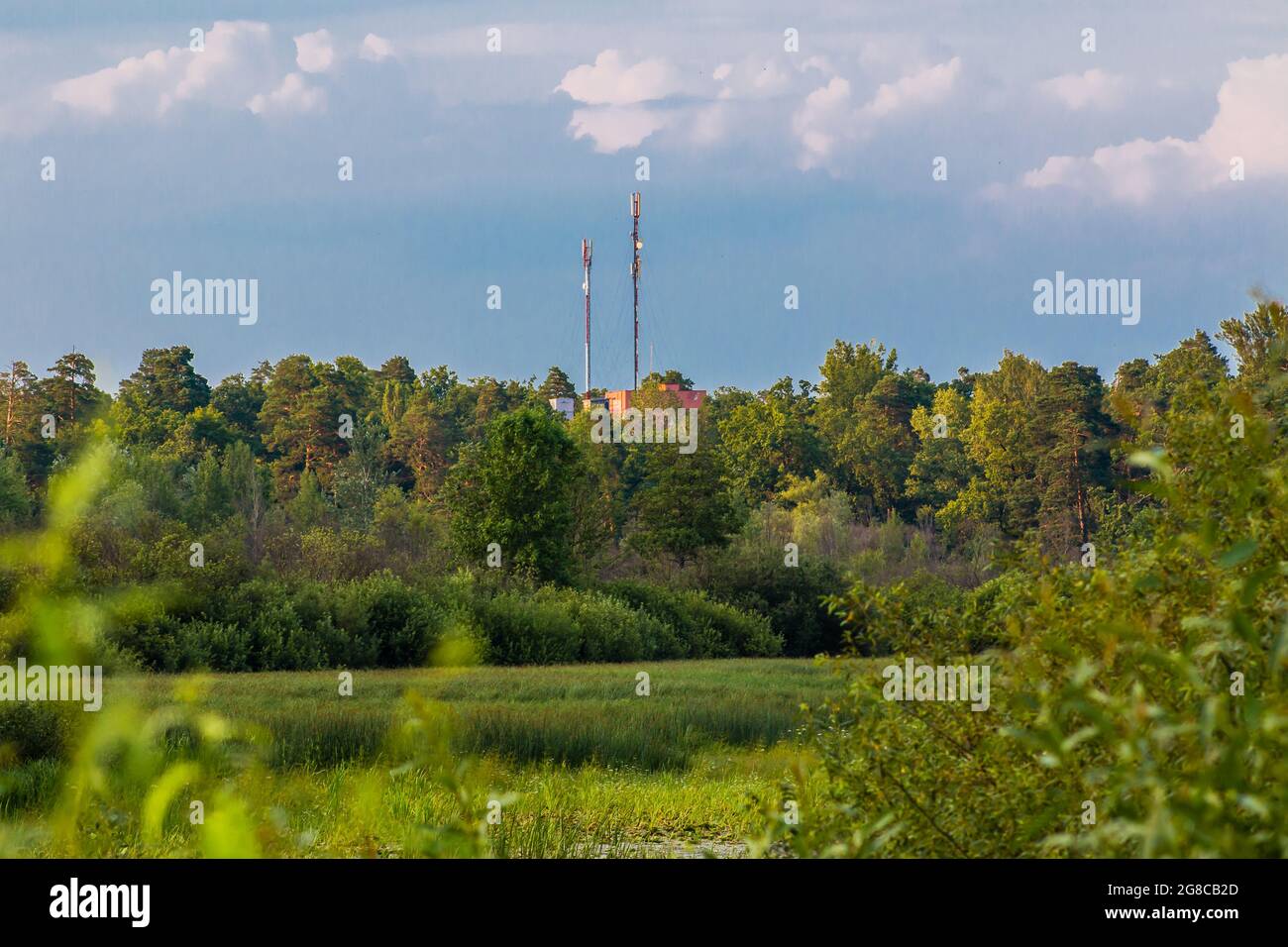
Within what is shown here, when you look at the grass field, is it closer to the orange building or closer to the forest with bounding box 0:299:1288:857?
the forest with bounding box 0:299:1288:857

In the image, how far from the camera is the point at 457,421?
6378cm

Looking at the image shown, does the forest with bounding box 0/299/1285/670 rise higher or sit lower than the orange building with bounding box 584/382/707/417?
lower

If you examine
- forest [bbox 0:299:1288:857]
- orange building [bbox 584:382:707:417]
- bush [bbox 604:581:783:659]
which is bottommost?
bush [bbox 604:581:783:659]

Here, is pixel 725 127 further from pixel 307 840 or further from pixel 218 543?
pixel 307 840

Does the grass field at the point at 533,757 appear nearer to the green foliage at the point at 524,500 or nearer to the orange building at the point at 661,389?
the green foliage at the point at 524,500

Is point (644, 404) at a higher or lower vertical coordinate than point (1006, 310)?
lower

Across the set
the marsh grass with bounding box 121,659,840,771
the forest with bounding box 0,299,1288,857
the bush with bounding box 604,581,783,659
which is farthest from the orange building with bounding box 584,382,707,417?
the marsh grass with bounding box 121,659,840,771

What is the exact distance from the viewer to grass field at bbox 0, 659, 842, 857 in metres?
6.66

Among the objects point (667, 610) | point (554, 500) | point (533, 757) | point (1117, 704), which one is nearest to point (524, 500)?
point (554, 500)

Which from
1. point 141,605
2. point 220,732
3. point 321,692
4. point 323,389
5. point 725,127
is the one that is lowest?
point 321,692

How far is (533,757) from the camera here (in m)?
14.3

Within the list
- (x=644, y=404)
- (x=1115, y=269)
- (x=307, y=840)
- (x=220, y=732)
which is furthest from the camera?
(x=644, y=404)
